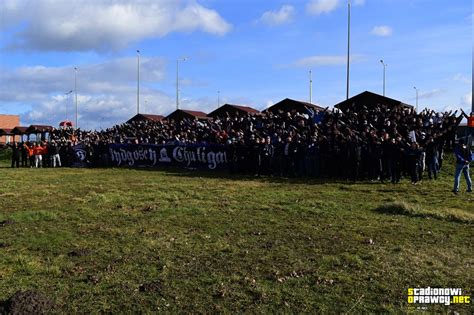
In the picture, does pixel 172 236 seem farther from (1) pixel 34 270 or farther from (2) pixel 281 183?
(2) pixel 281 183

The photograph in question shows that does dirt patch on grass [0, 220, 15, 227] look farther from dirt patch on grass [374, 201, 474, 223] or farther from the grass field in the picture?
dirt patch on grass [374, 201, 474, 223]

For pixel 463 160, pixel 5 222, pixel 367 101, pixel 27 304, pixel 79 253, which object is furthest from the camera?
pixel 367 101

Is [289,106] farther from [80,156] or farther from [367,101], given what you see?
[80,156]

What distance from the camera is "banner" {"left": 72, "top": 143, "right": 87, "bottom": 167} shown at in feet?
107

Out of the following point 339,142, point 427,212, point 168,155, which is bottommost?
point 427,212

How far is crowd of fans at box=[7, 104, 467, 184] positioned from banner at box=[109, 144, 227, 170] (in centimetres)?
60

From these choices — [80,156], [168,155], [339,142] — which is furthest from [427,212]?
[80,156]

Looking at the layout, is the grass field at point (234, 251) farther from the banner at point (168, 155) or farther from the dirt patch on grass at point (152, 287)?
the banner at point (168, 155)

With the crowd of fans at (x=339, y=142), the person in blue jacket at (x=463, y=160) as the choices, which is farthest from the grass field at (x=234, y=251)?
the crowd of fans at (x=339, y=142)

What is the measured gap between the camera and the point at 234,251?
8305mm

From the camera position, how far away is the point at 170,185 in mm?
18750

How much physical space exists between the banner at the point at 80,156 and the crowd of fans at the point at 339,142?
6505mm

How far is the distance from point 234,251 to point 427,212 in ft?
19.1

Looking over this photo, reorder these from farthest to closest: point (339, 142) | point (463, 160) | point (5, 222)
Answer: point (339, 142) → point (463, 160) → point (5, 222)
